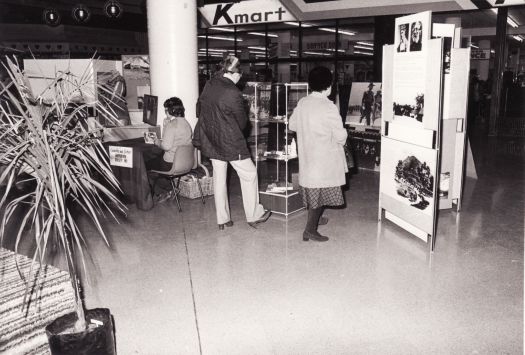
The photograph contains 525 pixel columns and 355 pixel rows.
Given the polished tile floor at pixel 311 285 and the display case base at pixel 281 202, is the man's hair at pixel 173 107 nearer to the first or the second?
the polished tile floor at pixel 311 285

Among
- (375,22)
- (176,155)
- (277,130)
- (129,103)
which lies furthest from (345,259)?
(375,22)

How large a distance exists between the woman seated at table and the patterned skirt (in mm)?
1717

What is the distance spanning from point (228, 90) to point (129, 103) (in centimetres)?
288

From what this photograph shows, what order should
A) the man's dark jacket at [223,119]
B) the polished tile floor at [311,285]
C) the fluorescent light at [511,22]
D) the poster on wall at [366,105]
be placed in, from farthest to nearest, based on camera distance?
the fluorescent light at [511,22], the poster on wall at [366,105], the man's dark jacket at [223,119], the polished tile floor at [311,285]

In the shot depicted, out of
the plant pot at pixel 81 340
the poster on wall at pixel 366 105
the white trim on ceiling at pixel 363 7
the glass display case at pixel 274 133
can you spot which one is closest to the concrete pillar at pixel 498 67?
the white trim on ceiling at pixel 363 7

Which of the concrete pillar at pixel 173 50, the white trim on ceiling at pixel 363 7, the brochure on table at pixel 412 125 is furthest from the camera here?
the white trim on ceiling at pixel 363 7

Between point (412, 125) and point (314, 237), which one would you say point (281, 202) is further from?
point (412, 125)

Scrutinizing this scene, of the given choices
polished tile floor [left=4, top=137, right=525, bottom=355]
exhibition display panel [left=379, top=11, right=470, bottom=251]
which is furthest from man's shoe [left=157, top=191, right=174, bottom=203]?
exhibition display panel [left=379, top=11, right=470, bottom=251]

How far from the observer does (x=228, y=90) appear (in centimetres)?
416

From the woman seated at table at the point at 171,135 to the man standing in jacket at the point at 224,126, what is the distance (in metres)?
0.73

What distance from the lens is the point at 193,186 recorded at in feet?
18.7

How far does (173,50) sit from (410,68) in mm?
3269

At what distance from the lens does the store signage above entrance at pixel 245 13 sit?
31.0ft

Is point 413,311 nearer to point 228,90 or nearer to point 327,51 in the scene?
point 228,90
